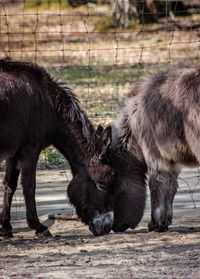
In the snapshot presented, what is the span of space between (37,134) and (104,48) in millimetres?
13902

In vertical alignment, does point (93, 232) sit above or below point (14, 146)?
below

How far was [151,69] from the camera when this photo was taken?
18078mm

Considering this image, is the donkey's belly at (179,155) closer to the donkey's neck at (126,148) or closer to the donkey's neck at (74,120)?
the donkey's neck at (126,148)

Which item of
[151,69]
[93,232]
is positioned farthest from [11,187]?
[151,69]

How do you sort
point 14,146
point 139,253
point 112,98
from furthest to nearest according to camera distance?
point 112,98, point 14,146, point 139,253

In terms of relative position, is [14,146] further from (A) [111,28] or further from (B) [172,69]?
(A) [111,28]

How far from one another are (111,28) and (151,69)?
295 inches

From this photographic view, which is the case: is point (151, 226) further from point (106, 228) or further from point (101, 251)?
point (101, 251)

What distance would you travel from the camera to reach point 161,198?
7.81 metres

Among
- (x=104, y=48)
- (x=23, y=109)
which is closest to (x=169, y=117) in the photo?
(x=23, y=109)

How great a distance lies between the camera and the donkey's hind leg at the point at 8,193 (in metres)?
7.86

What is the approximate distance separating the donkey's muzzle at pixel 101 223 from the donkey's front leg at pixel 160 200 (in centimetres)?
40

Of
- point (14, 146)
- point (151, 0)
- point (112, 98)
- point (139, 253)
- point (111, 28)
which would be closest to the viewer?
point (139, 253)

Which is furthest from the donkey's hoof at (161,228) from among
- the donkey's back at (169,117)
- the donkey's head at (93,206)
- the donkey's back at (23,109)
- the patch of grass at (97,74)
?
the patch of grass at (97,74)
